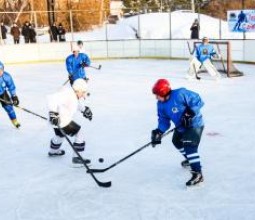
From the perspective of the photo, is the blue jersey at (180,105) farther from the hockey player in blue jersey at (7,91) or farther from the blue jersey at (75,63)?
the blue jersey at (75,63)

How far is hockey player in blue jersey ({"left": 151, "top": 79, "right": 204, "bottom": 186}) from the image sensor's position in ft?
11.5

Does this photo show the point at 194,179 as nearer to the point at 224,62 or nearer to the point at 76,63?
the point at 76,63

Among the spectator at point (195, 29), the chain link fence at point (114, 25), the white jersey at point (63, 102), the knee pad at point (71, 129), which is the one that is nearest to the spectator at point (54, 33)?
the chain link fence at point (114, 25)

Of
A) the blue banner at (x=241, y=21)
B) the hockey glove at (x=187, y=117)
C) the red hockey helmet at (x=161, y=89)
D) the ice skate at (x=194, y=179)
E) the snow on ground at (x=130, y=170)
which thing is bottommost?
the snow on ground at (x=130, y=170)

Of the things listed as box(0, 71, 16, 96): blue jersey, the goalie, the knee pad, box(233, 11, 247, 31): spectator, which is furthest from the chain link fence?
the knee pad

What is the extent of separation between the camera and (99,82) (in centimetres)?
1042

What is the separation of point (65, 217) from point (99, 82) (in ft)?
23.7

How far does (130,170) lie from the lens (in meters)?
4.29

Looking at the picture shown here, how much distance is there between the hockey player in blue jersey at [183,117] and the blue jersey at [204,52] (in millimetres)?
6204

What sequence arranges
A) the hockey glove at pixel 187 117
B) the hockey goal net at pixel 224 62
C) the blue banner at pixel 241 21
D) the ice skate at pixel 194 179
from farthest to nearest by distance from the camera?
the blue banner at pixel 241 21
the hockey goal net at pixel 224 62
the ice skate at pixel 194 179
the hockey glove at pixel 187 117

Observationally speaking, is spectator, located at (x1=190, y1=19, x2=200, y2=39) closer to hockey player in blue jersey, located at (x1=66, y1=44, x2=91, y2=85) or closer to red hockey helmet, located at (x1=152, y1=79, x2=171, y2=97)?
hockey player in blue jersey, located at (x1=66, y1=44, x2=91, y2=85)

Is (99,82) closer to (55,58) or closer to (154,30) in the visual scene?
(55,58)

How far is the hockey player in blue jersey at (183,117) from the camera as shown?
351 centimetres

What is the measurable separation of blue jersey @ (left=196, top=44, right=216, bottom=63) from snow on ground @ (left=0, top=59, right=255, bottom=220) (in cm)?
187
